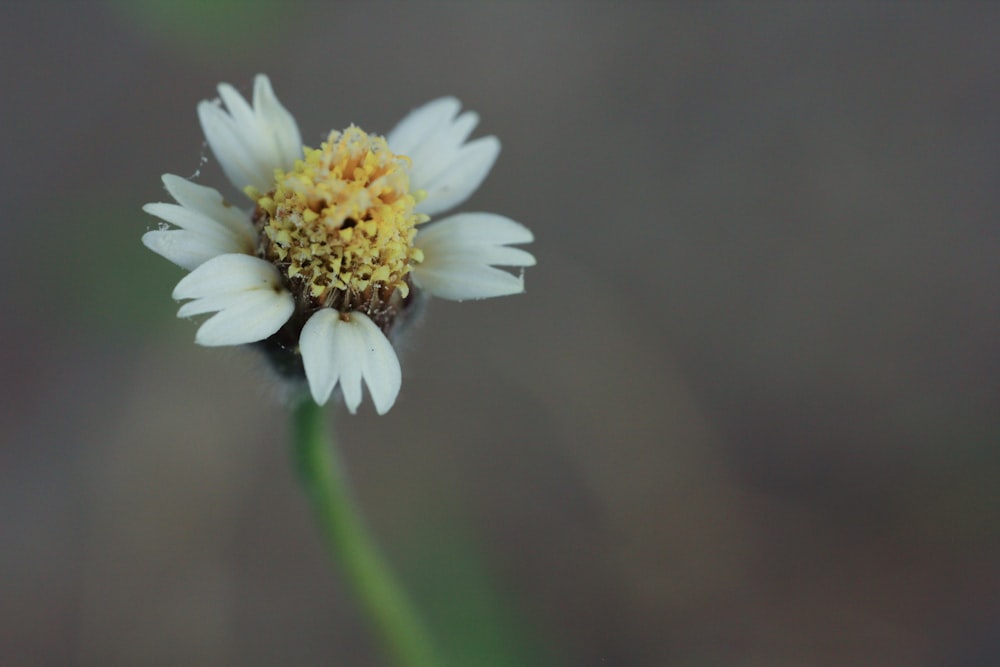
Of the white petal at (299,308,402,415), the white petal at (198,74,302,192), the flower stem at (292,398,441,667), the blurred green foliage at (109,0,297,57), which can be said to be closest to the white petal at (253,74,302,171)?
the white petal at (198,74,302,192)

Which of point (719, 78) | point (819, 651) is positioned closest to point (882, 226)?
point (719, 78)

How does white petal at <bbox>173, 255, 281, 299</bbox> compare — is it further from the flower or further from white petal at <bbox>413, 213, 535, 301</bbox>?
white petal at <bbox>413, 213, 535, 301</bbox>

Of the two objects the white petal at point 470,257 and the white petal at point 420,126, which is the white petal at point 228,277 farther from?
the white petal at point 420,126

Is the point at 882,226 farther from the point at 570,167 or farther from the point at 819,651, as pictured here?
the point at 819,651

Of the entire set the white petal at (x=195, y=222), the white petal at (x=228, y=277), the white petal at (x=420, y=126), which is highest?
the white petal at (x=420, y=126)

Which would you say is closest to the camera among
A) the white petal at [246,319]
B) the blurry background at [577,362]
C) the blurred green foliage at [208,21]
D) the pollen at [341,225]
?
the white petal at [246,319]

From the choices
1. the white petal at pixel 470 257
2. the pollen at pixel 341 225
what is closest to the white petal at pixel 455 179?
the white petal at pixel 470 257
